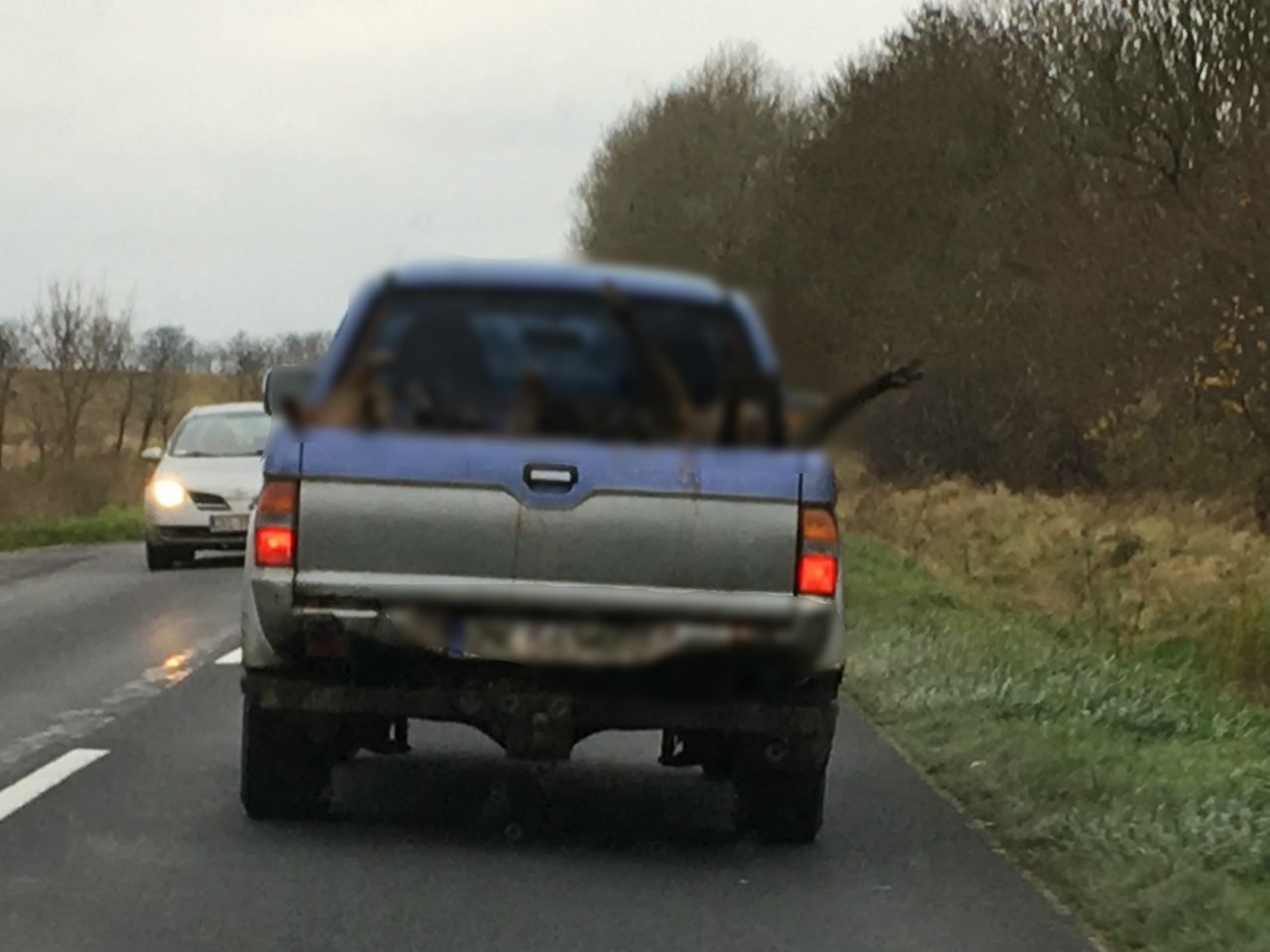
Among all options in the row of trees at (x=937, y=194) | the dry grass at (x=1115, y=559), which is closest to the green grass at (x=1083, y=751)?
the dry grass at (x=1115, y=559)

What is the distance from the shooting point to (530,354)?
1.20 m

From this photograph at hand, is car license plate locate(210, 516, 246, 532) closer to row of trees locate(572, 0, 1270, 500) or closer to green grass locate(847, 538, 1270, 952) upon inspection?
green grass locate(847, 538, 1270, 952)

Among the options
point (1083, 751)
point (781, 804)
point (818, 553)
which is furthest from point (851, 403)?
point (1083, 751)

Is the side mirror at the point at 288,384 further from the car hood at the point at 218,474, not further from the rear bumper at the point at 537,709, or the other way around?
the car hood at the point at 218,474

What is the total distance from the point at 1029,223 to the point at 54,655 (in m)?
14.2

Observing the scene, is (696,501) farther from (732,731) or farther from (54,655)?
(54,655)

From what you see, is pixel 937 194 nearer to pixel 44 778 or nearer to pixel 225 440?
pixel 225 440

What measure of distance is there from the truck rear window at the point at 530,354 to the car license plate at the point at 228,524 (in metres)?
4.30

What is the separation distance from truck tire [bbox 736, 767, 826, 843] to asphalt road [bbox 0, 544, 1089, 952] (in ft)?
0.28

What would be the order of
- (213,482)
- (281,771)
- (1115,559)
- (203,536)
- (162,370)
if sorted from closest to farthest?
(162,370) → (213,482) → (203,536) → (281,771) → (1115,559)

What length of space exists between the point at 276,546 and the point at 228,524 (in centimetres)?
245

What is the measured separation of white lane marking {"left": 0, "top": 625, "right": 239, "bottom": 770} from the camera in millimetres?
11078

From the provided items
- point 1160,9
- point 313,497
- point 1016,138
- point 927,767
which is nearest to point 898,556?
point 1160,9

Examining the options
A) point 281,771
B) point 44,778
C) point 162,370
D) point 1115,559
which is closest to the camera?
point 162,370
